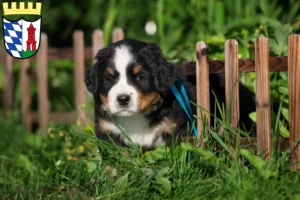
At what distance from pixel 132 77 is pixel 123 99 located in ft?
0.77

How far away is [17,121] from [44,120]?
1.67 ft

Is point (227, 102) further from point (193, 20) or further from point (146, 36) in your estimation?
point (146, 36)

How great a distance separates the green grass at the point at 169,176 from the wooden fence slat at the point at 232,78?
263mm

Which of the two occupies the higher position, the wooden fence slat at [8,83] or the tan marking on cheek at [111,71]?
the tan marking on cheek at [111,71]

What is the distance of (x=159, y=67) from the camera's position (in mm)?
5605

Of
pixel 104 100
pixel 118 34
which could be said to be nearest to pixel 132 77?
pixel 104 100

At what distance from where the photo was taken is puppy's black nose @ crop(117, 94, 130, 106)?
532 cm

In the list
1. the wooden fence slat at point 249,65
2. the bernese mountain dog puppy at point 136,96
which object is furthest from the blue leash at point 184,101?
the wooden fence slat at point 249,65

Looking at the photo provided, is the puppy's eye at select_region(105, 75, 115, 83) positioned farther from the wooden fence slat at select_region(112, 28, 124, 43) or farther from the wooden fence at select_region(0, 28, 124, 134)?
the wooden fence at select_region(0, 28, 124, 134)

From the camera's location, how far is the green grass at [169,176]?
14.3 ft

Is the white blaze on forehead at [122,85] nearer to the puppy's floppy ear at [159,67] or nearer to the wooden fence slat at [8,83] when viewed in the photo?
the puppy's floppy ear at [159,67]

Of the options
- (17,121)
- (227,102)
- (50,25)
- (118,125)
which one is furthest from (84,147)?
(50,25)

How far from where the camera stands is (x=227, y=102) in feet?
17.3

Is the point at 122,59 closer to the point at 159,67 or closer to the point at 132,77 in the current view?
the point at 132,77
